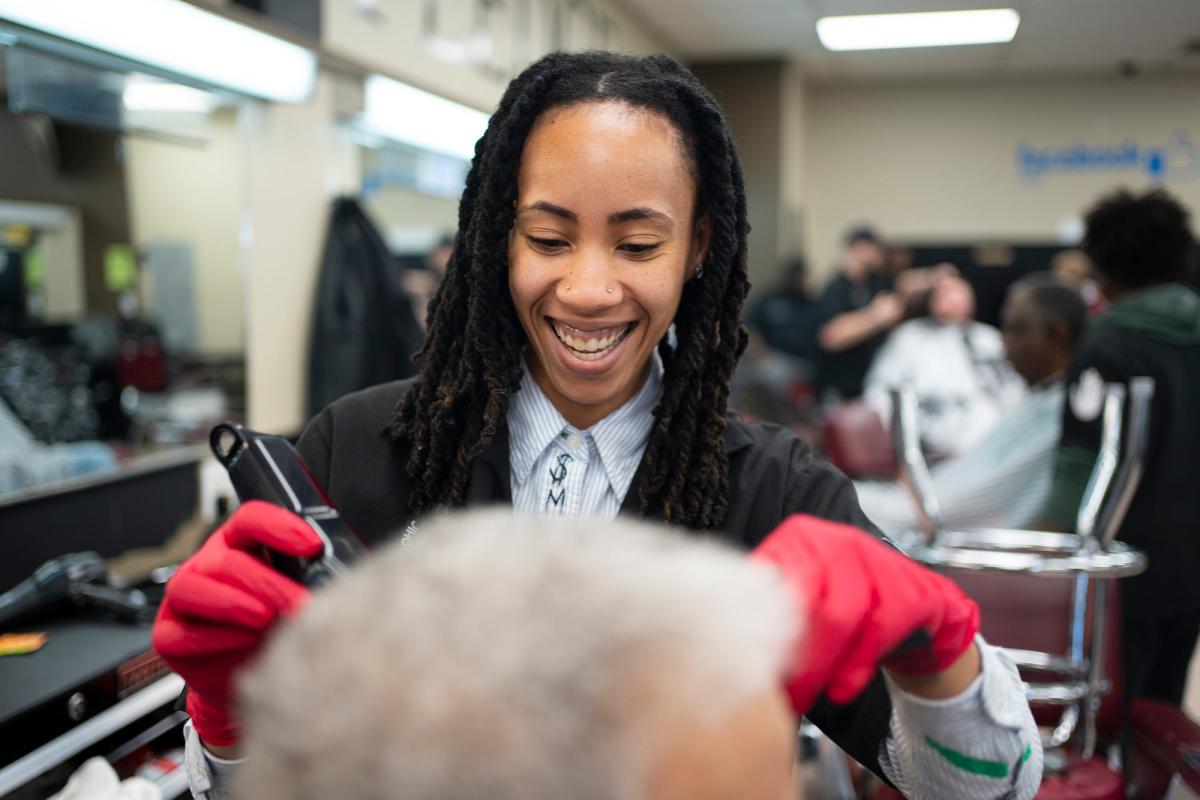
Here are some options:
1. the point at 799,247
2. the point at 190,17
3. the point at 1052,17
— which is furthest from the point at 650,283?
the point at 799,247

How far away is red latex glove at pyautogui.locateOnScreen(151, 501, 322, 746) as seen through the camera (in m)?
0.79

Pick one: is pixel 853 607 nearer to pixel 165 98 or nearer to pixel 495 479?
pixel 495 479

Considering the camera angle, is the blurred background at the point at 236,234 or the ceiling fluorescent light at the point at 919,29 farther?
the ceiling fluorescent light at the point at 919,29

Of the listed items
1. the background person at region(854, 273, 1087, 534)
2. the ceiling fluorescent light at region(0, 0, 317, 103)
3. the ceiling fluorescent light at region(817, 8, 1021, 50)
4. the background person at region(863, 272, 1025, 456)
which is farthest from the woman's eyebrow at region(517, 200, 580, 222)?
the ceiling fluorescent light at region(817, 8, 1021, 50)

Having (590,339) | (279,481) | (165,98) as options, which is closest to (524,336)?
(590,339)

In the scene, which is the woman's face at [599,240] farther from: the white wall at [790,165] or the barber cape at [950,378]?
the white wall at [790,165]

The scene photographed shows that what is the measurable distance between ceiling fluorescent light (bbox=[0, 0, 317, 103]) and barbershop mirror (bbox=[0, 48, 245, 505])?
Result: 21 centimetres

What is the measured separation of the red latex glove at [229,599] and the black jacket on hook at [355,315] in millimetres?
2703

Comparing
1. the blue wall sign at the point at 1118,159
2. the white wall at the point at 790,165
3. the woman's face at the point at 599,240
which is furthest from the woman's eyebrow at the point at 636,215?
the blue wall sign at the point at 1118,159

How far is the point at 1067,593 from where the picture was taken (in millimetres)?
1975

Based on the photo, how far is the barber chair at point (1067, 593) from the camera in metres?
1.79

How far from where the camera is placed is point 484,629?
0.45 m

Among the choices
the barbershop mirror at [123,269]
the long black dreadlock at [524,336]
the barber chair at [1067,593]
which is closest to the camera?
the long black dreadlock at [524,336]

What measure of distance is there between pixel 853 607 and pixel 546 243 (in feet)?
1.87
